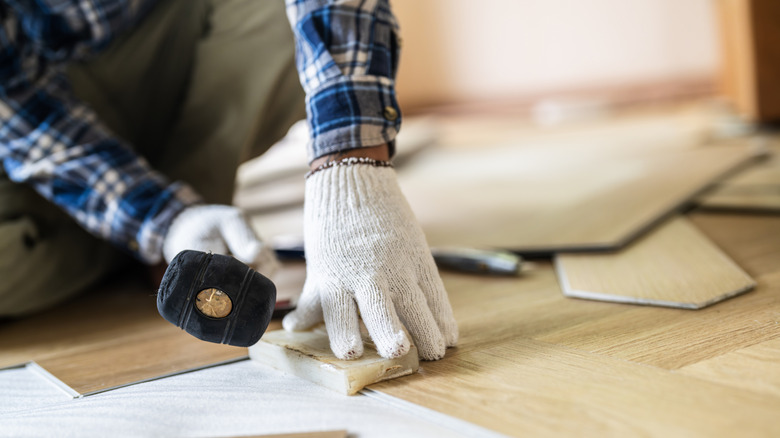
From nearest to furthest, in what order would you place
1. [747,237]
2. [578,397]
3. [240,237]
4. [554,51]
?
[578,397] → [240,237] → [747,237] → [554,51]

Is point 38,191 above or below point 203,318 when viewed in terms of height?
above

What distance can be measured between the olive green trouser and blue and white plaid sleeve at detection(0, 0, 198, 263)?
104 millimetres

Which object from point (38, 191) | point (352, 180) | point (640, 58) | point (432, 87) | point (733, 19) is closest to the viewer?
point (352, 180)

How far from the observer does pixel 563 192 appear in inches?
74.7

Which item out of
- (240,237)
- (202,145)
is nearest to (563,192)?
(202,145)

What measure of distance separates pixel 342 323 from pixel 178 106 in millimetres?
894

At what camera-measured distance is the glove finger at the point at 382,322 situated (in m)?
0.75

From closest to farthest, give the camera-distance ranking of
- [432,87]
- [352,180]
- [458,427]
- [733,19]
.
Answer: [458,427]
[352,180]
[733,19]
[432,87]

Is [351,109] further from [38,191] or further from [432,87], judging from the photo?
[432,87]

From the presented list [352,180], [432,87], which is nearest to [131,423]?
[352,180]

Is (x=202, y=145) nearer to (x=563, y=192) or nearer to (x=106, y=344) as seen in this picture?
(x=106, y=344)

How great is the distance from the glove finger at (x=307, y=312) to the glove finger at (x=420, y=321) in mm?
112

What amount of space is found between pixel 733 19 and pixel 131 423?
7.94 ft

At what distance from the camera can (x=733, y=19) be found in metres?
2.42
